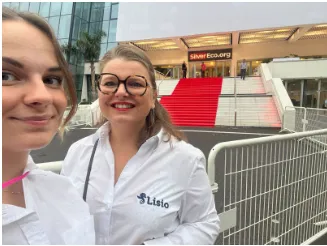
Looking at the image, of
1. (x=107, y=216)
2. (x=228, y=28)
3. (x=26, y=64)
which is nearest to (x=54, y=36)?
(x=26, y=64)

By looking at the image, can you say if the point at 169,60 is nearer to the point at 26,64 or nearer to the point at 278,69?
the point at 278,69

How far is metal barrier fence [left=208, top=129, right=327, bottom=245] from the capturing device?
2.15m

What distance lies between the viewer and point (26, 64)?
2.54 feet

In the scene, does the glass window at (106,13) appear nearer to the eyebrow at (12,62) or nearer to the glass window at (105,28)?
the glass window at (105,28)

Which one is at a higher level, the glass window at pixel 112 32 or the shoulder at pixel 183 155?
the glass window at pixel 112 32

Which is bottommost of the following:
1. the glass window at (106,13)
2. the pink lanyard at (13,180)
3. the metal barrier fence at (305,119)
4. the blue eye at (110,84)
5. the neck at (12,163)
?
the pink lanyard at (13,180)

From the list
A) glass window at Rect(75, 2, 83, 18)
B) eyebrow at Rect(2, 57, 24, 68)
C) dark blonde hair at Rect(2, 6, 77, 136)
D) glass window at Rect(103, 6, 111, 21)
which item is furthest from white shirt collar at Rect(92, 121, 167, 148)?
glass window at Rect(103, 6, 111, 21)

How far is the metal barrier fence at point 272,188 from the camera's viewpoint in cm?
215

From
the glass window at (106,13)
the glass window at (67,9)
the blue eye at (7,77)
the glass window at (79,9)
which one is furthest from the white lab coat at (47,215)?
the glass window at (106,13)

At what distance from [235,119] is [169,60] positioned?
55.1 feet

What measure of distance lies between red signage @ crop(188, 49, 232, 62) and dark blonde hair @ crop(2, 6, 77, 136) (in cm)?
2653

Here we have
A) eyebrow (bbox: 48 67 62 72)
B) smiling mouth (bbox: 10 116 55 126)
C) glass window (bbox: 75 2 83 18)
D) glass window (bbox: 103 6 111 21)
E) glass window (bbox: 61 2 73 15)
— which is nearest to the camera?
smiling mouth (bbox: 10 116 55 126)

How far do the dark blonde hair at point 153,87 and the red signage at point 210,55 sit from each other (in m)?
26.0

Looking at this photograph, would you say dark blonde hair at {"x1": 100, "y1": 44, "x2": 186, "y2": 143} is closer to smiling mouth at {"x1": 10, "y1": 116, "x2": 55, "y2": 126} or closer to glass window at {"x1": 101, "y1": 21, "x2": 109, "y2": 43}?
smiling mouth at {"x1": 10, "y1": 116, "x2": 55, "y2": 126}
